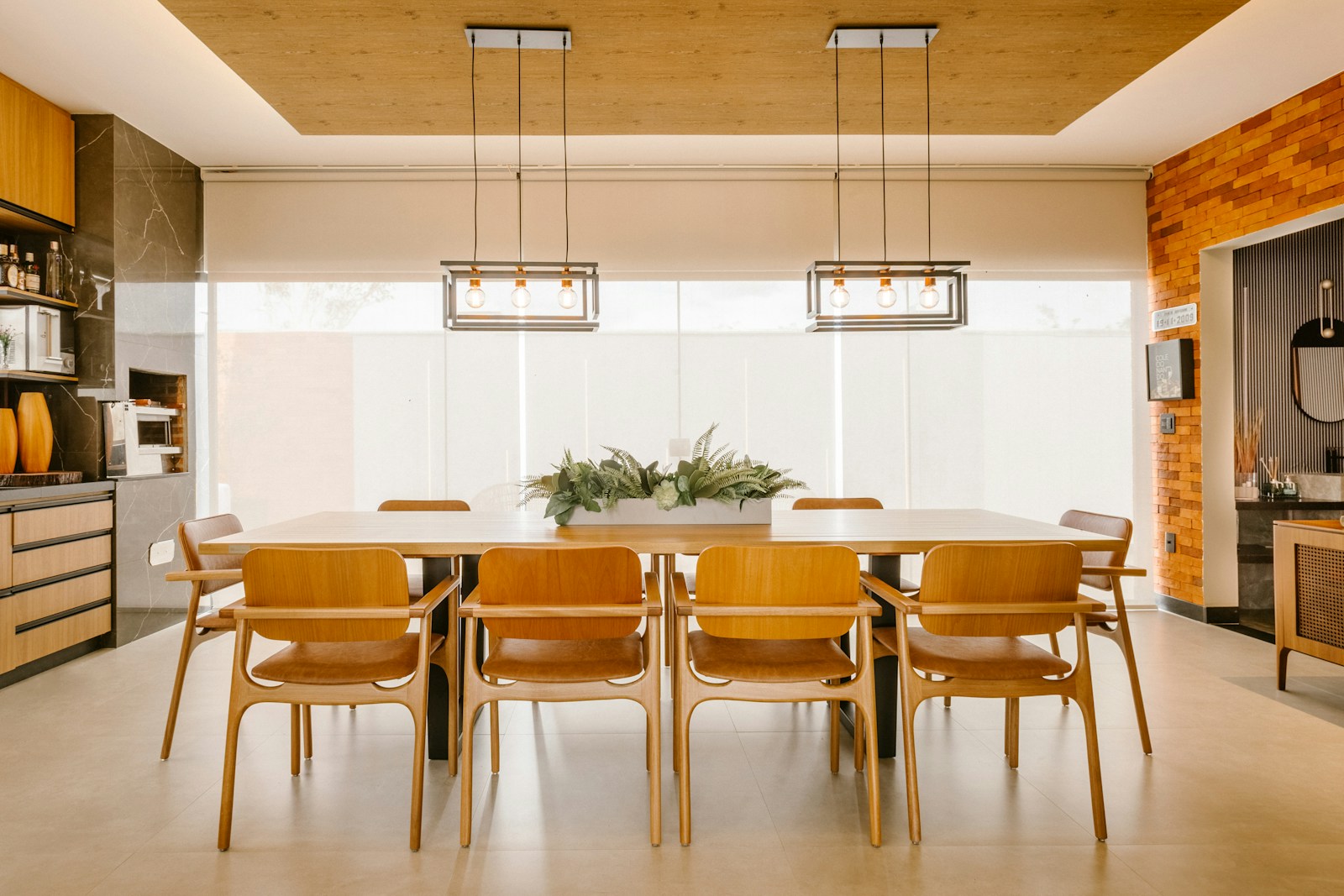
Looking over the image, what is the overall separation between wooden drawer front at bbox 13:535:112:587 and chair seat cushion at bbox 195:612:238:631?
1577mm

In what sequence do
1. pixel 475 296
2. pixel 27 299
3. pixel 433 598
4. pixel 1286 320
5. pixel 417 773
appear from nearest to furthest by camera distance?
pixel 417 773 → pixel 433 598 → pixel 475 296 → pixel 27 299 → pixel 1286 320

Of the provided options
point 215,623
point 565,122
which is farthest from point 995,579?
point 565,122

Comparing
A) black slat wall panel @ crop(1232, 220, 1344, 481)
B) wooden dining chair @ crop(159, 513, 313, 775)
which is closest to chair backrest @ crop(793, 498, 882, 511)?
wooden dining chair @ crop(159, 513, 313, 775)

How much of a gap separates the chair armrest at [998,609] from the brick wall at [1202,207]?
3424mm

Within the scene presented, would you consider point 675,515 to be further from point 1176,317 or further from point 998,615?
point 1176,317

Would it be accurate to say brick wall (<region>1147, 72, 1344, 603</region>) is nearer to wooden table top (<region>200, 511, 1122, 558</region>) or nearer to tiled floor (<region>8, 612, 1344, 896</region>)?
tiled floor (<region>8, 612, 1344, 896</region>)

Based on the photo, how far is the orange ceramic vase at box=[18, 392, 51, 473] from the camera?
421 cm

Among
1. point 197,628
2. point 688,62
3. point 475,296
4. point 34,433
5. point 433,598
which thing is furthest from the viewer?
point 34,433

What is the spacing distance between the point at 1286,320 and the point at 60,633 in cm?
772

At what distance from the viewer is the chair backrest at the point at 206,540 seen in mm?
2928

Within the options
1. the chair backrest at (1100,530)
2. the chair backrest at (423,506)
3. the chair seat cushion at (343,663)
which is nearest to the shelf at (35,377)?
the chair backrest at (423,506)

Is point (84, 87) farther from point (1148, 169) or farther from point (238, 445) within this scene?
point (1148, 169)

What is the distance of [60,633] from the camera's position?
4.06 meters

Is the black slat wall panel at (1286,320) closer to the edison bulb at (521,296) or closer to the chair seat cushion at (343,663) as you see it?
the edison bulb at (521,296)
